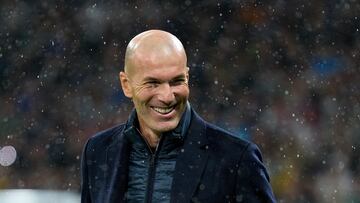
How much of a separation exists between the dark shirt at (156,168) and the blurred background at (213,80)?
20.0 ft

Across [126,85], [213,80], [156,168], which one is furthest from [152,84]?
[213,80]

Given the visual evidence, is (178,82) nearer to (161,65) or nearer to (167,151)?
(161,65)

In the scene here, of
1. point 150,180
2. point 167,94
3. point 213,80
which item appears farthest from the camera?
point 213,80

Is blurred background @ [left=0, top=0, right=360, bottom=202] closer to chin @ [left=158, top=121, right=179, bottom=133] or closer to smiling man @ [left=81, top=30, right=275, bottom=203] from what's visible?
smiling man @ [left=81, top=30, right=275, bottom=203]

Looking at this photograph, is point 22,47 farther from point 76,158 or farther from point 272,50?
point 272,50

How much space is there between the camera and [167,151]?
2490 mm

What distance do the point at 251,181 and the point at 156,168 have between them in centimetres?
27

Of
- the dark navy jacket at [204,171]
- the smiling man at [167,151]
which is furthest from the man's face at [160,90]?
the dark navy jacket at [204,171]

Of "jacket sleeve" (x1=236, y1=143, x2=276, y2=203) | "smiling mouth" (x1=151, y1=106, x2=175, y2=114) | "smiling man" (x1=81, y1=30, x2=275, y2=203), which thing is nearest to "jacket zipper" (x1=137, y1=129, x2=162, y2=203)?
"smiling man" (x1=81, y1=30, x2=275, y2=203)

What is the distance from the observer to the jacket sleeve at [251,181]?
2400 mm

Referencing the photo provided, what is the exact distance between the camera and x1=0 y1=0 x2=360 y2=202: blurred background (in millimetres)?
9062

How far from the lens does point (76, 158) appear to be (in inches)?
360

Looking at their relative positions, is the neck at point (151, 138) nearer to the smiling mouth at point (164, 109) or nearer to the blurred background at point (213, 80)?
the smiling mouth at point (164, 109)

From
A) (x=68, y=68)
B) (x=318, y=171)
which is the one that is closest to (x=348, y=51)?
(x=318, y=171)
